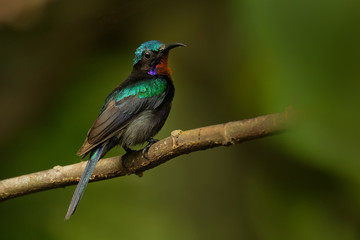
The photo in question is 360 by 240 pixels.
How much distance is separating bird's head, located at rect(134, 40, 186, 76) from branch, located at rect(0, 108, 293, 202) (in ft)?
1.65

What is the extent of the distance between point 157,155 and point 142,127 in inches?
18.0

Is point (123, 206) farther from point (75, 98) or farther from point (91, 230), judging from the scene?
point (75, 98)

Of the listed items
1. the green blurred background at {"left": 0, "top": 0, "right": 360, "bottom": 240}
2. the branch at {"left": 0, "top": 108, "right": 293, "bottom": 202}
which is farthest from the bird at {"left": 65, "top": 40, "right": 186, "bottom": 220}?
the green blurred background at {"left": 0, "top": 0, "right": 360, "bottom": 240}

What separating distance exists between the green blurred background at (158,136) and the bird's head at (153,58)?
29cm

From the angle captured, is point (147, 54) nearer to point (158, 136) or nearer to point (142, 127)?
point (142, 127)

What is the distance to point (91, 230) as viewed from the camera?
2.46 meters

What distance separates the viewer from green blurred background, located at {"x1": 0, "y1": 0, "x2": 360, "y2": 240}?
221cm

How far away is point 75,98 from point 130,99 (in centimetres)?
57

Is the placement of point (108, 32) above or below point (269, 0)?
above

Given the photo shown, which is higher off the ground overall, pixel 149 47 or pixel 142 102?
pixel 149 47

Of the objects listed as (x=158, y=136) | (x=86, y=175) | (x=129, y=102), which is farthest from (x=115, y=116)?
(x=158, y=136)

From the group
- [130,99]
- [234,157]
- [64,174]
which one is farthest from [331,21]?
[234,157]

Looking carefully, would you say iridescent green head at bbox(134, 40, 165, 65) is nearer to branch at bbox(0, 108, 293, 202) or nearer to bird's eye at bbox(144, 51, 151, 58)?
bird's eye at bbox(144, 51, 151, 58)

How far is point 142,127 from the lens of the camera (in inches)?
77.7
